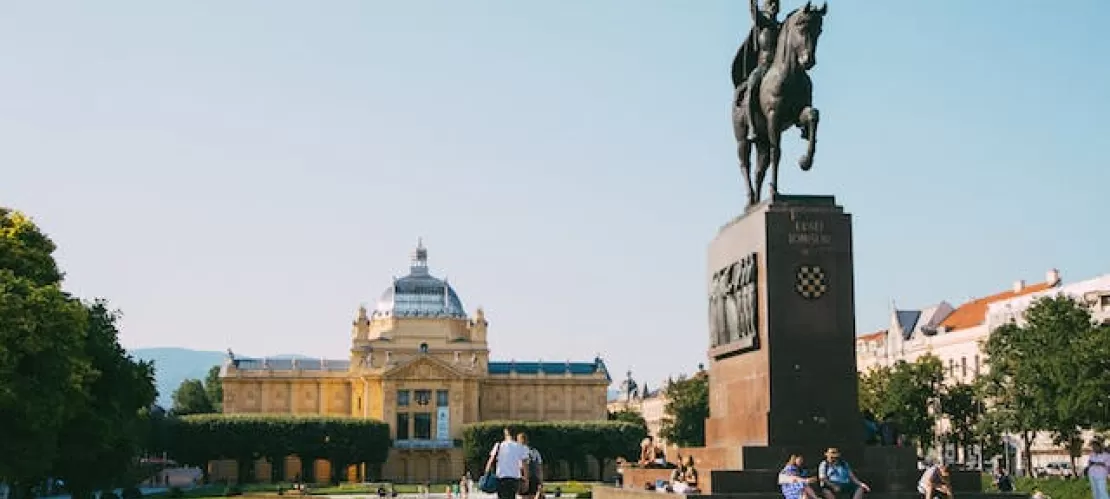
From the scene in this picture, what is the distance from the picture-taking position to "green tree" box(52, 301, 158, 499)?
46094 mm

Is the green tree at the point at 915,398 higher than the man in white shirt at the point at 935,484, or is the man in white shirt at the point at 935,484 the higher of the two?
the green tree at the point at 915,398

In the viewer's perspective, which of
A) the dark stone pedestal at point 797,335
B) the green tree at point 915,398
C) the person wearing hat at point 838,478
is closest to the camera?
the person wearing hat at point 838,478

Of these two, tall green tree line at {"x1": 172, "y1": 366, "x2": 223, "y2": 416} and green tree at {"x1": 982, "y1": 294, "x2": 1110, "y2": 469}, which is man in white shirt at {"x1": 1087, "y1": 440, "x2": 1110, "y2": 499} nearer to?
green tree at {"x1": 982, "y1": 294, "x2": 1110, "y2": 469}

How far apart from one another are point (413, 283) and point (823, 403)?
121 metres

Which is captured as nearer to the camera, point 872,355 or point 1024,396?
point 1024,396

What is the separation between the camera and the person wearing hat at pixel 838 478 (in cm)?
2041

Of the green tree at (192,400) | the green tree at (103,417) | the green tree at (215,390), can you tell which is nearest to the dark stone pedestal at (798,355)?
the green tree at (103,417)

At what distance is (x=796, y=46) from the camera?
23453 mm

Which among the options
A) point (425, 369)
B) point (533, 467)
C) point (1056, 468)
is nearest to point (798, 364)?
point (533, 467)

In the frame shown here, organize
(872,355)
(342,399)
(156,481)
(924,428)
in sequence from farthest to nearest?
(156,481), (342,399), (872,355), (924,428)

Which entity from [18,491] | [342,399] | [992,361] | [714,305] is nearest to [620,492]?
[714,305]

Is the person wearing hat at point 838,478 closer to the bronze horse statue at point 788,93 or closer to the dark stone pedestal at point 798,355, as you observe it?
the dark stone pedestal at point 798,355

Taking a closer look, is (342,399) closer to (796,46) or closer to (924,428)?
(924,428)

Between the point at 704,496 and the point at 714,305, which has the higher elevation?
the point at 714,305
